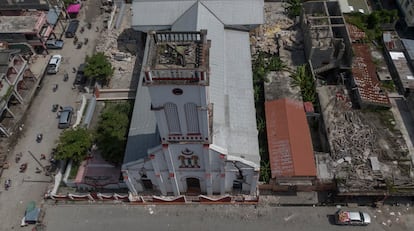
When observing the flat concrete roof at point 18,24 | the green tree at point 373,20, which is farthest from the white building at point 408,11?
the flat concrete roof at point 18,24

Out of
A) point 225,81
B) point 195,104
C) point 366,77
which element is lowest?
point 195,104

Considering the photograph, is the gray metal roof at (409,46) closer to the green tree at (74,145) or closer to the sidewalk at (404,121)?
the sidewalk at (404,121)

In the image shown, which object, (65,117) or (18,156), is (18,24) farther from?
(18,156)

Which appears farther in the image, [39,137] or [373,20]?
[373,20]

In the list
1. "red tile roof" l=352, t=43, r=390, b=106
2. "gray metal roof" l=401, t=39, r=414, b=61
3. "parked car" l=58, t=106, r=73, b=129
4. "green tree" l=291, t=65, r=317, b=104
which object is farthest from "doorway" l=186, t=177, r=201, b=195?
"gray metal roof" l=401, t=39, r=414, b=61

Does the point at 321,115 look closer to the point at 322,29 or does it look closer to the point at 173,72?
the point at 322,29

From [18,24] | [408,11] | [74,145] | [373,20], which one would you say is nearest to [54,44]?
[18,24]

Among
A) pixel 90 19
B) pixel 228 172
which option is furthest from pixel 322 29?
pixel 90 19
